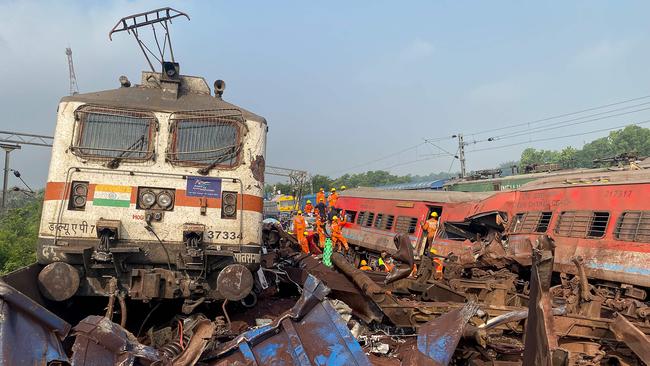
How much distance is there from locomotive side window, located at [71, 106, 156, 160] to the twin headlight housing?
0.41 meters

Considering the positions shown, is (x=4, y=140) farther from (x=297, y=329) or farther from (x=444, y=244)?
(x=297, y=329)

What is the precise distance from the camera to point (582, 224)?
10.0 m

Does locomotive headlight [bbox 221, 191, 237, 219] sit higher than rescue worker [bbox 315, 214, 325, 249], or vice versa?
locomotive headlight [bbox 221, 191, 237, 219]

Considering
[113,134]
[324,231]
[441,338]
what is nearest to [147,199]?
[113,134]

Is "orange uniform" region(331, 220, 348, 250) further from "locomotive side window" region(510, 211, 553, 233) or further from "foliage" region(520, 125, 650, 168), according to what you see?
→ "foliage" region(520, 125, 650, 168)

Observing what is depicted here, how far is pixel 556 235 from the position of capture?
10.5m

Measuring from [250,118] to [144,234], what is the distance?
74.5 inches

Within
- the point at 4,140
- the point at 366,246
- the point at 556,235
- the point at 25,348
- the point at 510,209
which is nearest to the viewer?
the point at 25,348

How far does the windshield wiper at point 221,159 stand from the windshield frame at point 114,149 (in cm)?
63

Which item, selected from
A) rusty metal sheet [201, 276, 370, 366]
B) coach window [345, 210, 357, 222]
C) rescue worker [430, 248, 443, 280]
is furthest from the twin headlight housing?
coach window [345, 210, 357, 222]

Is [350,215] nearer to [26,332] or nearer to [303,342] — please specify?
[303,342]

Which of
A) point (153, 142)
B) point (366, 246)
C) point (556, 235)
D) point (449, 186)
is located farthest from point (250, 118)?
point (449, 186)

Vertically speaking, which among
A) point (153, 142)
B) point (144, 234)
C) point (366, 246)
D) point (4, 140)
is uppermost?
point (4, 140)

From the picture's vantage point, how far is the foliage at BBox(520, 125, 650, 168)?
204 feet
